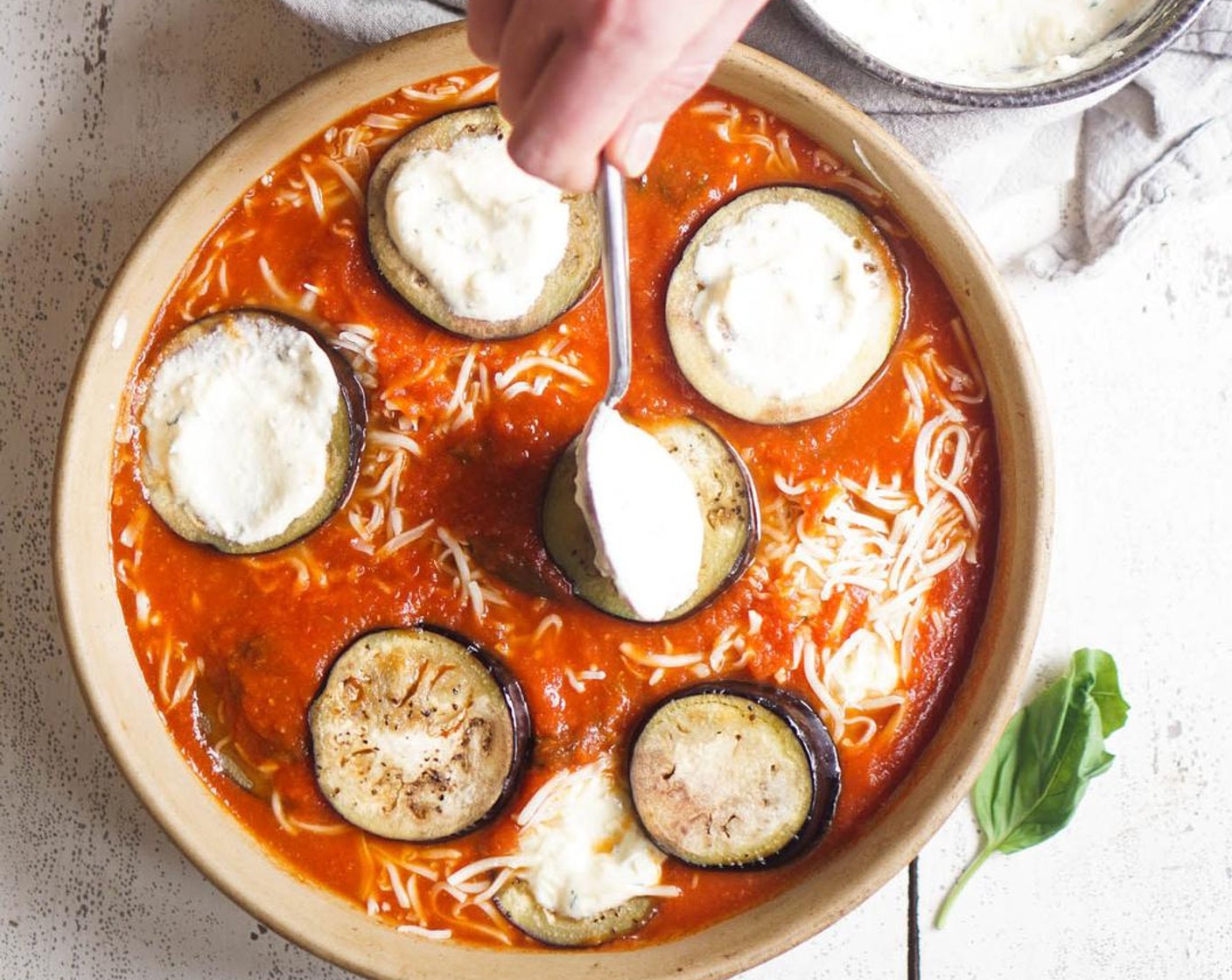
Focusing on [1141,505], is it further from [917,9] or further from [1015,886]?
[917,9]

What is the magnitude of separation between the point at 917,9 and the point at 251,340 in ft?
5.88

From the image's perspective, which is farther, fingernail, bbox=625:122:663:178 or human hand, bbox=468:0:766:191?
fingernail, bbox=625:122:663:178

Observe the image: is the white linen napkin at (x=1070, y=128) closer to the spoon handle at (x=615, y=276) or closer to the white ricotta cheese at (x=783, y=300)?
the white ricotta cheese at (x=783, y=300)

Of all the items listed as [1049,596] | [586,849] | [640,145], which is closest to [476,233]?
[640,145]

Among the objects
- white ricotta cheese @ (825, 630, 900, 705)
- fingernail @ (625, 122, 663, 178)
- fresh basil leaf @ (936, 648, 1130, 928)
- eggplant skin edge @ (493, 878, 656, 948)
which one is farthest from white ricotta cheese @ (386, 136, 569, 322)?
fresh basil leaf @ (936, 648, 1130, 928)

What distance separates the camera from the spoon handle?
7.14ft

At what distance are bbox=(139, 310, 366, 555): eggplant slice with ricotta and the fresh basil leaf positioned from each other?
1.85 metres

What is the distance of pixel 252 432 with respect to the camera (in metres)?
3.04

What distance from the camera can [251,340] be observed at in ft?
9.96

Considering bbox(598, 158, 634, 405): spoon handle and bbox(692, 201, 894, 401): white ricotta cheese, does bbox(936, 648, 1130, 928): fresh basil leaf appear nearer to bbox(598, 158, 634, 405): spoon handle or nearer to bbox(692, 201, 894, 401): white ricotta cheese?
bbox(692, 201, 894, 401): white ricotta cheese

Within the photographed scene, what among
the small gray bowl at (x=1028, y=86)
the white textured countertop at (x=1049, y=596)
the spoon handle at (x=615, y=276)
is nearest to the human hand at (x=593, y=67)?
the spoon handle at (x=615, y=276)

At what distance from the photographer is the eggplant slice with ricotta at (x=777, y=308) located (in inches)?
119

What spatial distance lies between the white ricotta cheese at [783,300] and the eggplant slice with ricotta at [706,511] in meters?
0.17

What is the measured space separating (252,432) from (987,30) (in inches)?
79.9
